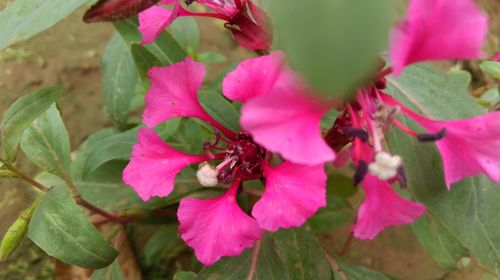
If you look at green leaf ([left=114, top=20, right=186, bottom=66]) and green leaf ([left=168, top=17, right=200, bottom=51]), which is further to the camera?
green leaf ([left=168, top=17, right=200, bottom=51])

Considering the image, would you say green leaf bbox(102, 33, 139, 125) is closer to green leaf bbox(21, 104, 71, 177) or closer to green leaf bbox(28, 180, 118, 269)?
green leaf bbox(21, 104, 71, 177)

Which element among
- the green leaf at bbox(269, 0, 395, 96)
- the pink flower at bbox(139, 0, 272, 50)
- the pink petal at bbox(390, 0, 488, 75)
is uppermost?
the green leaf at bbox(269, 0, 395, 96)

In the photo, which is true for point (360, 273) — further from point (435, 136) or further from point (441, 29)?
point (441, 29)

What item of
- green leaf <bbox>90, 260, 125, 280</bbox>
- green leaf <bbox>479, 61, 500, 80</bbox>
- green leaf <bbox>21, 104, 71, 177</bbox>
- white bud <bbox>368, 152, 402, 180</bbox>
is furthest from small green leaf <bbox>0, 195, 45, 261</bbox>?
green leaf <bbox>479, 61, 500, 80</bbox>

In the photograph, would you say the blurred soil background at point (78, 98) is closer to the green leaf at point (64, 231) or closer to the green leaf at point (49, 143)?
the green leaf at point (49, 143)

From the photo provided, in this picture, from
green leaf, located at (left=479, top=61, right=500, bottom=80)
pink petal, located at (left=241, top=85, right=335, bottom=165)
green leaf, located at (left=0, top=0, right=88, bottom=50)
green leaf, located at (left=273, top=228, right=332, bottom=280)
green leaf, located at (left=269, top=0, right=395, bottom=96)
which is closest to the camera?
green leaf, located at (left=269, top=0, right=395, bottom=96)

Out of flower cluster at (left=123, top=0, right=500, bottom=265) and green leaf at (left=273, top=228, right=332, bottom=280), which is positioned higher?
flower cluster at (left=123, top=0, right=500, bottom=265)

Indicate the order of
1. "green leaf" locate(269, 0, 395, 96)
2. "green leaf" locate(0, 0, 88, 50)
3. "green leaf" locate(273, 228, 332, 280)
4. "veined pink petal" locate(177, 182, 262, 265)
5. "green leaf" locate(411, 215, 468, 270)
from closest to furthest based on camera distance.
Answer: "green leaf" locate(269, 0, 395, 96) → "green leaf" locate(0, 0, 88, 50) → "veined pink petal" locate(177, 182, 262, 265) → "green leaf" locate(273, 228, 332, 280) → "green leaf" locate(411, 215, 468, 270)

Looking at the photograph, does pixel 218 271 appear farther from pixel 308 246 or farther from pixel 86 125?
pixel 86 125
